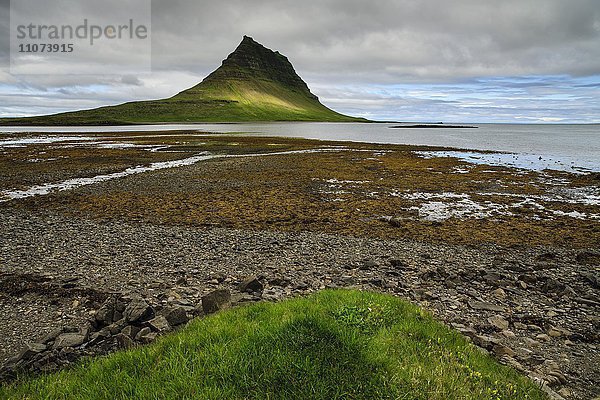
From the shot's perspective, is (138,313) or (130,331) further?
(138,313)

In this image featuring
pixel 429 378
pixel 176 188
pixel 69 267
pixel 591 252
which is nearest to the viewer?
pixel 429 378

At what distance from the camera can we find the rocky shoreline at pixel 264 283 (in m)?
8.73

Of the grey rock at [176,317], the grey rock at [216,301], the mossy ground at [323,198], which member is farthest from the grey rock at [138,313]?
the mossy ground at [323,198]

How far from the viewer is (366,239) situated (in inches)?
750

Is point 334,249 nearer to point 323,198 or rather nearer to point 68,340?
point 68,340

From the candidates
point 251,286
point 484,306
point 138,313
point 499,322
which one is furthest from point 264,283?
point 499,322

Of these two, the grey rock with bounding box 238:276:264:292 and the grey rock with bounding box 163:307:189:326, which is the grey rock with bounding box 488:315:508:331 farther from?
the grey rock with bounding box 163:307:189:326

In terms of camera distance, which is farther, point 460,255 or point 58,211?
point 58,211

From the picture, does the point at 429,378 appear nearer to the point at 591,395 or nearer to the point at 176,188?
the point at 591,395

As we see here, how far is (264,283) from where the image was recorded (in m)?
12.8

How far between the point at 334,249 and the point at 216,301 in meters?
8.49

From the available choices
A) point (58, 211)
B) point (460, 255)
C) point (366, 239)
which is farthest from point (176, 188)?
point (460, 255)

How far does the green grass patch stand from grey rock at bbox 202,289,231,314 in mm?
1598

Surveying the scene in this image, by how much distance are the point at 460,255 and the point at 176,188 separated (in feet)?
76.6
